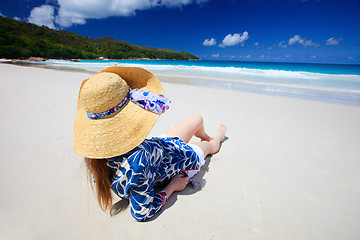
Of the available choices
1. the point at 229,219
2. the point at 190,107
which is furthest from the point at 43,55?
the point at 229,219

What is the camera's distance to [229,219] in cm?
141

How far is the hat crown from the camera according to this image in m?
0.93

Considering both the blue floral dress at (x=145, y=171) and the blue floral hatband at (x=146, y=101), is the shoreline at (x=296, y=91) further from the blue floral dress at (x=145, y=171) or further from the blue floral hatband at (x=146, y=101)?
the blue floral hatband at (x=146, y=101)

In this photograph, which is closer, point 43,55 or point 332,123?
point 332,123

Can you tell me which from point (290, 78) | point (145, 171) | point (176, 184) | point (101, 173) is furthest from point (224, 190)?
point (290, 78)

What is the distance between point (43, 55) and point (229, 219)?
52026 millimetres

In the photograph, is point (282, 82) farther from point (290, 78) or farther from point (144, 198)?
point (144, 198)

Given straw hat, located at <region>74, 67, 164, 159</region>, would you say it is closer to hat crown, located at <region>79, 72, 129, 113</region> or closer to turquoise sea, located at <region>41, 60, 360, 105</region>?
hat crown, located at <region>79, 72, 129, 113</region>

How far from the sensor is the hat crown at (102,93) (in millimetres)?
934

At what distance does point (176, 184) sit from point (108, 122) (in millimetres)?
887

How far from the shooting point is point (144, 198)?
118 cm

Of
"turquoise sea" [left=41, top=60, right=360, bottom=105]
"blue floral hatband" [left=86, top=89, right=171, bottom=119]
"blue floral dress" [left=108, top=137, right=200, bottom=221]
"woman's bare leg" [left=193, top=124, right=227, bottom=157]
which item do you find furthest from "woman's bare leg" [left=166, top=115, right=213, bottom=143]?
"turquoise sea" [left=41, top=60, right=360, bottom=105]

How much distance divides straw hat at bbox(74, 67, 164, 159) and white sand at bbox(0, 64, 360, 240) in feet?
2.47

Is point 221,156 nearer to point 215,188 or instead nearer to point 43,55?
point 215,188
